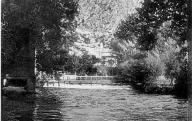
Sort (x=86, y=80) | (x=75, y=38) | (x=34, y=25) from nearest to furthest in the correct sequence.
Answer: (x=34, y=25) → (x=75, y=38) → (x=86, y=80)

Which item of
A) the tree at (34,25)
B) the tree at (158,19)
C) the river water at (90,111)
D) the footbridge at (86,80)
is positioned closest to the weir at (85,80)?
the footbridge at (86,80)

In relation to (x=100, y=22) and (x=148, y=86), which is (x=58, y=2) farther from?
(x=148, y=86)

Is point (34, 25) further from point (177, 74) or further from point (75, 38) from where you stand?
point (177, 74)

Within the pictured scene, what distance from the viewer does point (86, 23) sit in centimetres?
2828

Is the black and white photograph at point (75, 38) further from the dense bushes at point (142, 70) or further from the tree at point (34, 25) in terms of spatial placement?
the dense bushes at point (142, 70)

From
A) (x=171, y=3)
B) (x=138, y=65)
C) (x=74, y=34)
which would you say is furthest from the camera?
(x=138, y=65)

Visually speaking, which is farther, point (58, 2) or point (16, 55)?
point (16, 55)

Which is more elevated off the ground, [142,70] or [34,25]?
[34,25]

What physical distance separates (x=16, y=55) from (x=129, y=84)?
1751 inches

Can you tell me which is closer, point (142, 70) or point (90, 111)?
point (90, 111)

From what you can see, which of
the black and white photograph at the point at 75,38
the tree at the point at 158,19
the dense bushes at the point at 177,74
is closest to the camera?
the tree at the point at 158,19

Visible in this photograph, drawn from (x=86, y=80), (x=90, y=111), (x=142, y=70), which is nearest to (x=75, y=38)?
(x=90, y=111)

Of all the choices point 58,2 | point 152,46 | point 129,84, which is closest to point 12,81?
point 58,2

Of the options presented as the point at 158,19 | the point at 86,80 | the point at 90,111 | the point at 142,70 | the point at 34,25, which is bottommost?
the point at 90,111
